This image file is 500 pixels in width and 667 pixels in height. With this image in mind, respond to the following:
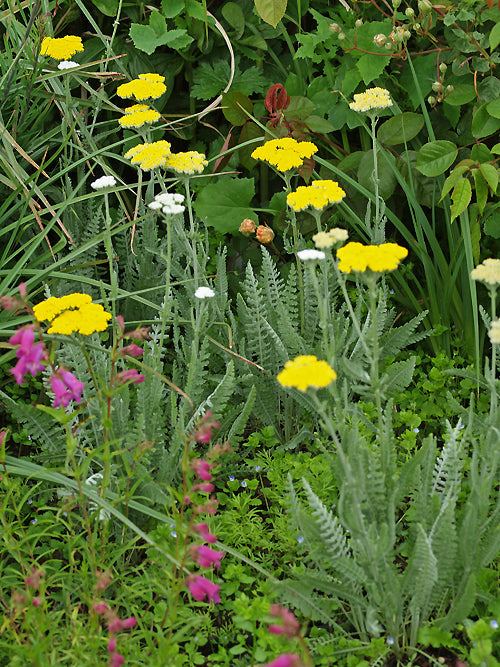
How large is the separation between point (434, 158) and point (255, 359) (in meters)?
0.75

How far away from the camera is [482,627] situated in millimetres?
1158

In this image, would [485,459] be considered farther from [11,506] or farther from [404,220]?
[404,220]

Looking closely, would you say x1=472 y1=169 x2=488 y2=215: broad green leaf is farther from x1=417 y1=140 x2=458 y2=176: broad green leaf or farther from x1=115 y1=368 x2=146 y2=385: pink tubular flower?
x1=115 y1=368 x2=146 y2=385: pink tubular flower

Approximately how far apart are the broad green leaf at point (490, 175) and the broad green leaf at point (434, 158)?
0.45ft

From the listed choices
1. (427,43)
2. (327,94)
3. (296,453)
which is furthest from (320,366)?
(427,43)

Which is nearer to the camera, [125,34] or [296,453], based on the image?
[296,453]

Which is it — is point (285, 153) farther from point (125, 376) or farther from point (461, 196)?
point (125, 376)

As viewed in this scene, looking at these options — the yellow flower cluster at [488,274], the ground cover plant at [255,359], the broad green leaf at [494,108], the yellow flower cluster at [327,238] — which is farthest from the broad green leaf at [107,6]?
the yellow flower cluster at [488,274]

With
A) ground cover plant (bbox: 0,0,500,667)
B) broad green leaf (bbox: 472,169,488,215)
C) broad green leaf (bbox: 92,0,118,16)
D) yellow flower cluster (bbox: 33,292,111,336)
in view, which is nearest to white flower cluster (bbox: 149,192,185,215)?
ground cover plant (bbox: 0,0,500,667)

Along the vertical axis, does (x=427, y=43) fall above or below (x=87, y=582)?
above

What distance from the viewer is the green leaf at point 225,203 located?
2213 mm

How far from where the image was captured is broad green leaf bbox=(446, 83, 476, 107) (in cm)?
200

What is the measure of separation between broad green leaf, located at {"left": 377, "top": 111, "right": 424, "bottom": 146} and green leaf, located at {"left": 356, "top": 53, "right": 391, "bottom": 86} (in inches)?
5.4

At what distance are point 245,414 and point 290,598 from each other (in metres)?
0.52
